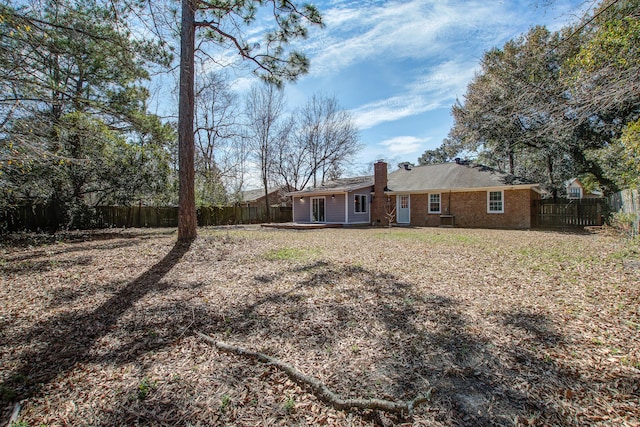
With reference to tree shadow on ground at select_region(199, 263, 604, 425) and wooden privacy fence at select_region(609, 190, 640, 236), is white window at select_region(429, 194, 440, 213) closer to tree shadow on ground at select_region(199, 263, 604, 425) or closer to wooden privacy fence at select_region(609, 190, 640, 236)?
wooden privacy fence at select_region(609, 190, 640, 236)

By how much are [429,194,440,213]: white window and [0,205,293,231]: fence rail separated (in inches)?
493

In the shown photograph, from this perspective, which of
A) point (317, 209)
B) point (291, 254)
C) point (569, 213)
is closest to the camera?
point (291, 254)

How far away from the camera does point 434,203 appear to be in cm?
1761

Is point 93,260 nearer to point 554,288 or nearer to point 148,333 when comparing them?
point 148,333

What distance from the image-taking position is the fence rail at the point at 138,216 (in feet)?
42.5

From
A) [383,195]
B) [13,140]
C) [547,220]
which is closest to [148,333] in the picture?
[13,140]

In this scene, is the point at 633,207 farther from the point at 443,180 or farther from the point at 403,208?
the point at 403,208

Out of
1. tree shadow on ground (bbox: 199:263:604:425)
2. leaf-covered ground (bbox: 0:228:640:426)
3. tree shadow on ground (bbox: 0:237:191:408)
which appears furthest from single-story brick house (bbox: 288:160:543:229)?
tree shadow on ground (bbox: 0:237:191:408)

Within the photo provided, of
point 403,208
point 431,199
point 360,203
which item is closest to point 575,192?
point 431,199

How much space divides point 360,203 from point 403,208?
268 centimetres

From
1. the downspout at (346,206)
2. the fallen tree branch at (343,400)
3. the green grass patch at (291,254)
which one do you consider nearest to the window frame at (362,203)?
the downspout at (346,206)

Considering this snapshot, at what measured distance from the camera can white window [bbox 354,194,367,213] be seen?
62.6ft

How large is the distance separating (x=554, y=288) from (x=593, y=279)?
3.29 feet

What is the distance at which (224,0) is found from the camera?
7457 mm
